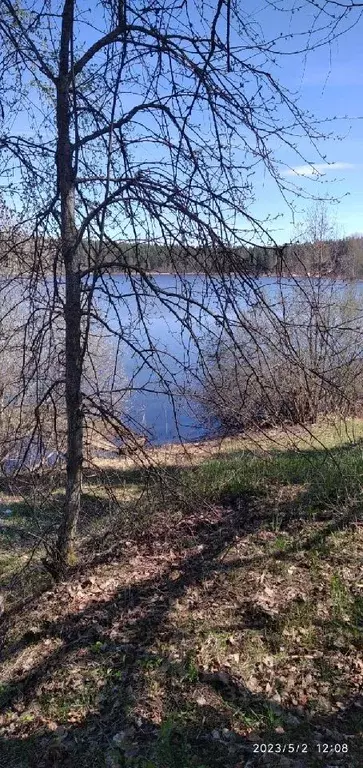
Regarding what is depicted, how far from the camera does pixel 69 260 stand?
4.12m

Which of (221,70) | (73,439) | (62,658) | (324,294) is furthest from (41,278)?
(324,294)

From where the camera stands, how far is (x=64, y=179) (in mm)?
4086

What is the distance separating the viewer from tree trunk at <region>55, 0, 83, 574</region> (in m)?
3.98

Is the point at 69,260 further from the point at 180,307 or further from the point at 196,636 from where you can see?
the point at 196,636

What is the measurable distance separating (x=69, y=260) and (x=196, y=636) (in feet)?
8.70

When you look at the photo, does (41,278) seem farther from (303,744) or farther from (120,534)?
(303,744)

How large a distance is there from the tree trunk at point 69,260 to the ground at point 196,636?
38cm

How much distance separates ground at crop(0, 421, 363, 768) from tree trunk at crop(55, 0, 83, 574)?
38 centimetres
